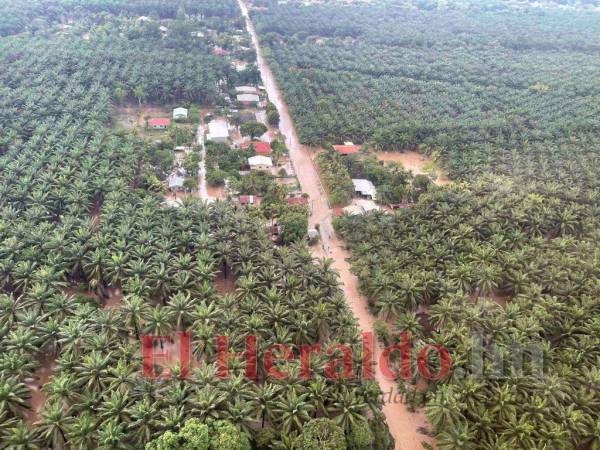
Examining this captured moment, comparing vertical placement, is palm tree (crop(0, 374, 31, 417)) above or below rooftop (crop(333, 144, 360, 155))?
above

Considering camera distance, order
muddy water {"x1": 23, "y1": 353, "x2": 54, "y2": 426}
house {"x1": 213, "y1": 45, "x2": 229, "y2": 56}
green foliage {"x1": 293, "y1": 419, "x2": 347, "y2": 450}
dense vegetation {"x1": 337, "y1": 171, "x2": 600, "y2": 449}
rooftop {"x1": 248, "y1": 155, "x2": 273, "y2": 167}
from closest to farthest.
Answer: green foliage {"x1": 293, "y1": 419, "x2": 347, "y2": 450} < dense vegetation {"x1": 337, "y1": 171, "x2": 600, "y2": 449} < muddy water {"x1": 23, "y1": 353, "x2": 54, "y2": 426} < rooftop {"x1": 248, "y1": 155, "x2": 273, "y2": 167} < house {"x1": 213, "y1": 45, "x2": 229, "y2": 56}

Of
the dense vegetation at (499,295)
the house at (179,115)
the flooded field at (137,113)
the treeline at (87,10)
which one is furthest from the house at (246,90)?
the treeline at (87,10)

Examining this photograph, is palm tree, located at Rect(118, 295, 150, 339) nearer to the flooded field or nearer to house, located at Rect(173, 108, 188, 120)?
the flooded field

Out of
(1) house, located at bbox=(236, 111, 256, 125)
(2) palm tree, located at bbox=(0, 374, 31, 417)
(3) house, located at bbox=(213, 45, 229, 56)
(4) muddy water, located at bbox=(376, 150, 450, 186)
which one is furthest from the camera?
(3) house, located at bbox=(213, 45, 229, 56)

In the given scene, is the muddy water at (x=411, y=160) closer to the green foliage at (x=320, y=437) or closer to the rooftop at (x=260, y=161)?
the rooftop at (x=260, y=161)

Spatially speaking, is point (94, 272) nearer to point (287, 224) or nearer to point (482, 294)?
point (287, 224)

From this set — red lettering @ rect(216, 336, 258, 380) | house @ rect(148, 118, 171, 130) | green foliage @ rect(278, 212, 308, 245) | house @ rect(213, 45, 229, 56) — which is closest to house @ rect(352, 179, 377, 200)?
green foliage @ rect(278, 212, 308, 245)

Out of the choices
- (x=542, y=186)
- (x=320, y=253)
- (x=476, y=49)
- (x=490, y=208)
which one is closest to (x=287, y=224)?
(x=320, y=253)
